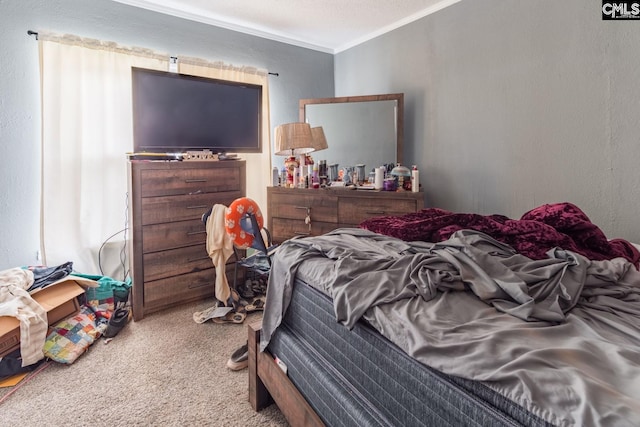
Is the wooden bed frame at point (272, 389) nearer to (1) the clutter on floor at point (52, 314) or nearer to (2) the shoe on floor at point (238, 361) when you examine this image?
(2) the shoe on floor at point (238, 361)

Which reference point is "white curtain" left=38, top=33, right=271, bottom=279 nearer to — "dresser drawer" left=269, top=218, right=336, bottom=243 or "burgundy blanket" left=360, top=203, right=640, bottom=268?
"dresser drawer" left=269, top=218, right=336, bottom=243

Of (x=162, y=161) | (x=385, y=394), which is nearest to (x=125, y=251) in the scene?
(x=162, y=161)

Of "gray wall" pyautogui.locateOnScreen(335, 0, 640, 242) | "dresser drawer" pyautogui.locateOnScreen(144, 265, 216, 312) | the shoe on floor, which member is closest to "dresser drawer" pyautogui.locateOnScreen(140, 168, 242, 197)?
"dresser drawer" pyautogui.locateOnScreen(144, 265, 216, 312)

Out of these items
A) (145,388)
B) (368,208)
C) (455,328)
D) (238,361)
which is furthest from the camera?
(368,208)

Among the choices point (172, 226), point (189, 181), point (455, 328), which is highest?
point (189, 181)

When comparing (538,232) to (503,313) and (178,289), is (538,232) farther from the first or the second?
(178,289)

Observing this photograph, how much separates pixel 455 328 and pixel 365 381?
30 cm

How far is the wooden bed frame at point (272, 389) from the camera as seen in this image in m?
1.13

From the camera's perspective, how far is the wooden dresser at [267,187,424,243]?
2.59m

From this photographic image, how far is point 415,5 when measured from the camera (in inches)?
110

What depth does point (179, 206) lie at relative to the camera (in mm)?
2490

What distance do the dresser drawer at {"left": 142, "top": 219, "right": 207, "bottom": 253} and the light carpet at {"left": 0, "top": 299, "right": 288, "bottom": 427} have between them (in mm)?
580

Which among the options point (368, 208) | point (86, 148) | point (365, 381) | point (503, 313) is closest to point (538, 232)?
point (503, 313)

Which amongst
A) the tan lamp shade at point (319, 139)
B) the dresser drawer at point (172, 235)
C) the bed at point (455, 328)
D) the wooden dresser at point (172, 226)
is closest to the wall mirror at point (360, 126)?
the tan lamp shade at point (319, 139)
